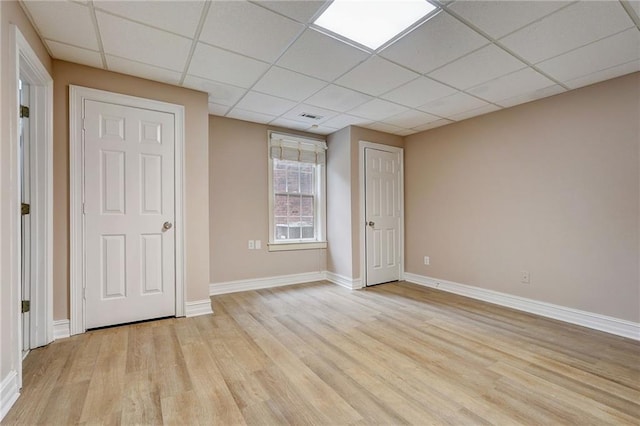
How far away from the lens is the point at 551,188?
315 cm

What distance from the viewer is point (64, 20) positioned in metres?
1.97

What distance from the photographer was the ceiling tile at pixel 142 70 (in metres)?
2.53

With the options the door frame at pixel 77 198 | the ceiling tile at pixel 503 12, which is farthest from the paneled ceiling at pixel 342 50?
the door frame at pixel 77 198

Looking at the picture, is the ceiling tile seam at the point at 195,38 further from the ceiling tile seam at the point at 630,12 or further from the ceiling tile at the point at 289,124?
the ceiling tile seam at the point at 630,12

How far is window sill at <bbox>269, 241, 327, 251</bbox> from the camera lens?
14.3 feet

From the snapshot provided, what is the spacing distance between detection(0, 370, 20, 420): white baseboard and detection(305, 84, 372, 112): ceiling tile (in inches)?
124

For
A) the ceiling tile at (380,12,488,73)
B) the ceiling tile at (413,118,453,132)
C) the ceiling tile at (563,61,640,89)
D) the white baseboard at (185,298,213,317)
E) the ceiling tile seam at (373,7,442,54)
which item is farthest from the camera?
the ceiling tile at (413,118,453,132)

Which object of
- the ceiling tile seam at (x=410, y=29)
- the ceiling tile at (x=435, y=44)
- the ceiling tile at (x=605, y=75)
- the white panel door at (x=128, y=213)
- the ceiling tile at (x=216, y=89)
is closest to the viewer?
the ceiling tile seam at (x=410, y=29)

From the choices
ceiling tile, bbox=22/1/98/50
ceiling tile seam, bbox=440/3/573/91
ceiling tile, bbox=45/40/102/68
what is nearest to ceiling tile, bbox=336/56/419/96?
ceiling tile seam, bbox=440/3/573/91

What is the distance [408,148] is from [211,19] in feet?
11.8

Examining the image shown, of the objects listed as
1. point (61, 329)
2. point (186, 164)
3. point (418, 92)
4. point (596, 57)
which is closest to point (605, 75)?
point (596, 57)

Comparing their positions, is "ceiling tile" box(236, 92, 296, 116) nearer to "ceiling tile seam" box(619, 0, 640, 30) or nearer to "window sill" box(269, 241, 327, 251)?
"window sill" box(269, 241, 327, 251)

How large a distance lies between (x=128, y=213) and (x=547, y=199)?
429 cm

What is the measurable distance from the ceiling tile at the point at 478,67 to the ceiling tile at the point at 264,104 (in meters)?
1.63
